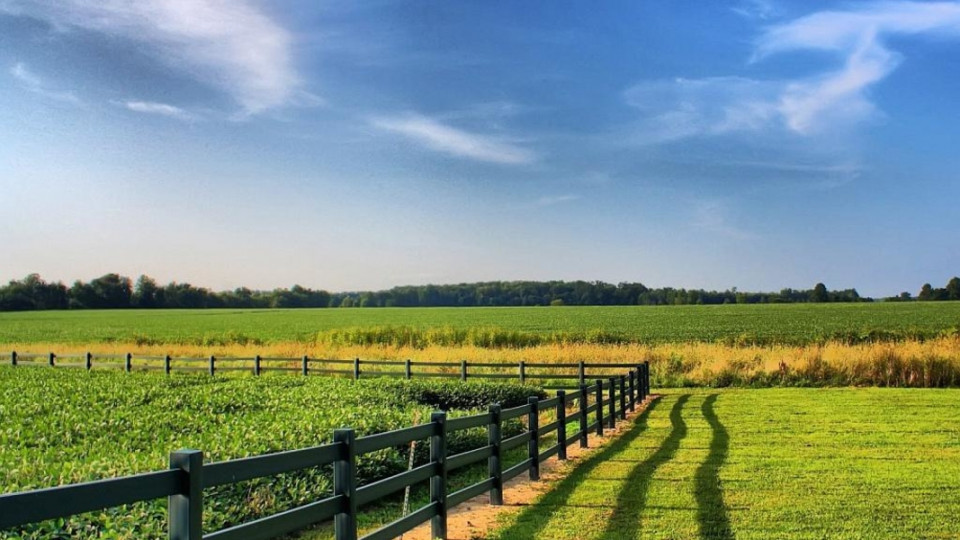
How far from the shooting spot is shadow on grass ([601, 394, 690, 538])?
26.7 ft

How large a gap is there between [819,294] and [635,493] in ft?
504

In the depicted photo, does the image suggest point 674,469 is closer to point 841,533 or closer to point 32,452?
point 841,533

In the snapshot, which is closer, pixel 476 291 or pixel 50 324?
pixel 50 324

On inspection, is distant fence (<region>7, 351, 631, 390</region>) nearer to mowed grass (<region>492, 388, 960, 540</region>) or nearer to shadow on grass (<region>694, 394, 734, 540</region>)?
mowed grass (<region>492, 388, 960, 540</region>)

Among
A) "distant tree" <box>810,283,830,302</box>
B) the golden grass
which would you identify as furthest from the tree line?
the golden grass

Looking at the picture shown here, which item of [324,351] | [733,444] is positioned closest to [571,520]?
[733,444]

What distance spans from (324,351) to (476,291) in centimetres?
13683

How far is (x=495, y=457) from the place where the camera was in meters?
9.52

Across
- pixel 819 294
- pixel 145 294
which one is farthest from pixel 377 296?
pixel 819 294

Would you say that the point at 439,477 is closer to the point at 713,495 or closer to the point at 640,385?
the point at 713,495

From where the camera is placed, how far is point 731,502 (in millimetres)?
9281

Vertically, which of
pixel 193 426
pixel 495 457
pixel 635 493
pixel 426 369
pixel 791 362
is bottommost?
pixel 426 369

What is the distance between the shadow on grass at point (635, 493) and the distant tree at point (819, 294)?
14686 cm

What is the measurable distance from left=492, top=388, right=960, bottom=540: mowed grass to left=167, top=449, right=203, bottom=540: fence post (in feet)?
14.7
